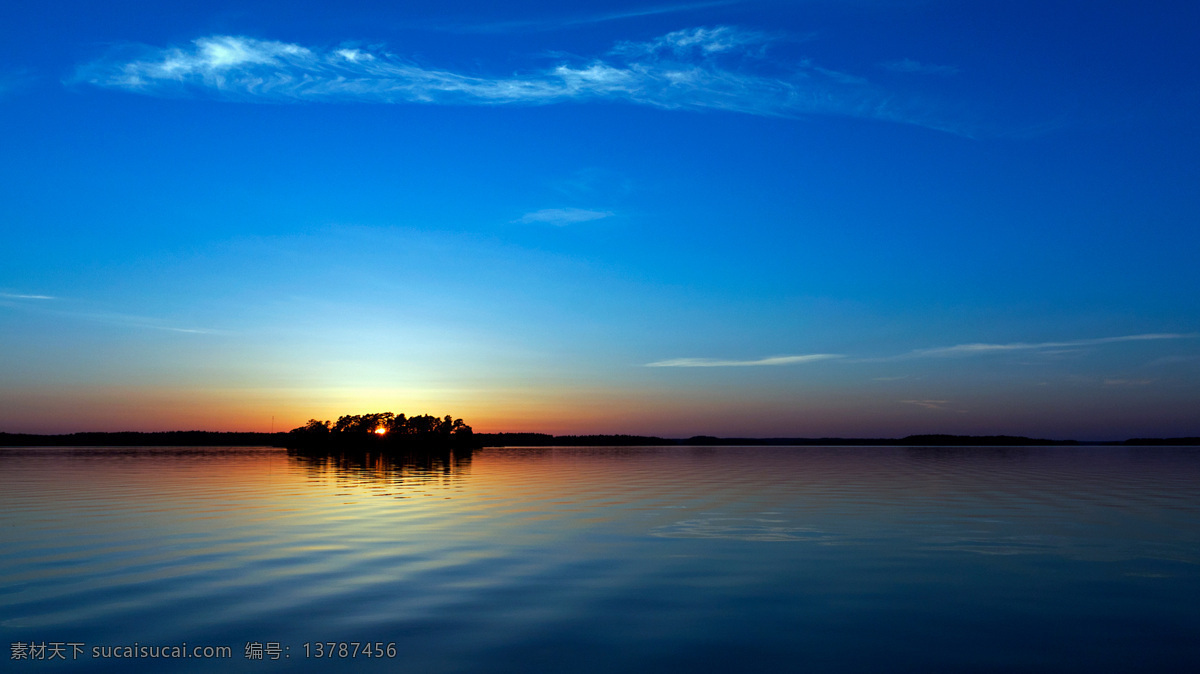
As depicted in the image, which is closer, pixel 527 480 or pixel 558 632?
pixel 558 632

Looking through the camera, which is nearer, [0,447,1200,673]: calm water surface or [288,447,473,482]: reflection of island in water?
[0,447,1200,673]: calm water surface

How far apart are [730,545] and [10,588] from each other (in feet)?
65.1

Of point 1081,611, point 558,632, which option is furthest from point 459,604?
point 1081,611

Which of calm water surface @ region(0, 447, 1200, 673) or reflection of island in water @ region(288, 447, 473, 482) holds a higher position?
calm water surface @ region(0, 447, 1200, 673)

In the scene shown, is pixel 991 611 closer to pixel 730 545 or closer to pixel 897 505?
pixel 730 545

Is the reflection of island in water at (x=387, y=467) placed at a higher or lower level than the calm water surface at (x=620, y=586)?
lower

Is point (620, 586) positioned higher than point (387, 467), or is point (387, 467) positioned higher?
point (620, 586)

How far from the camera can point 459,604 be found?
1620cm

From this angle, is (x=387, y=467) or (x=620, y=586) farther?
(x=387, y=467)

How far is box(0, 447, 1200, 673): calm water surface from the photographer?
1291 cm

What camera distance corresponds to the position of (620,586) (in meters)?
18.3

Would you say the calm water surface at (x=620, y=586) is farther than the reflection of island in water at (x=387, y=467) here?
No

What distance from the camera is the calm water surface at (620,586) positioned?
12906mm

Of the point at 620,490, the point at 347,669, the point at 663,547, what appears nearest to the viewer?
the point at 347,669
